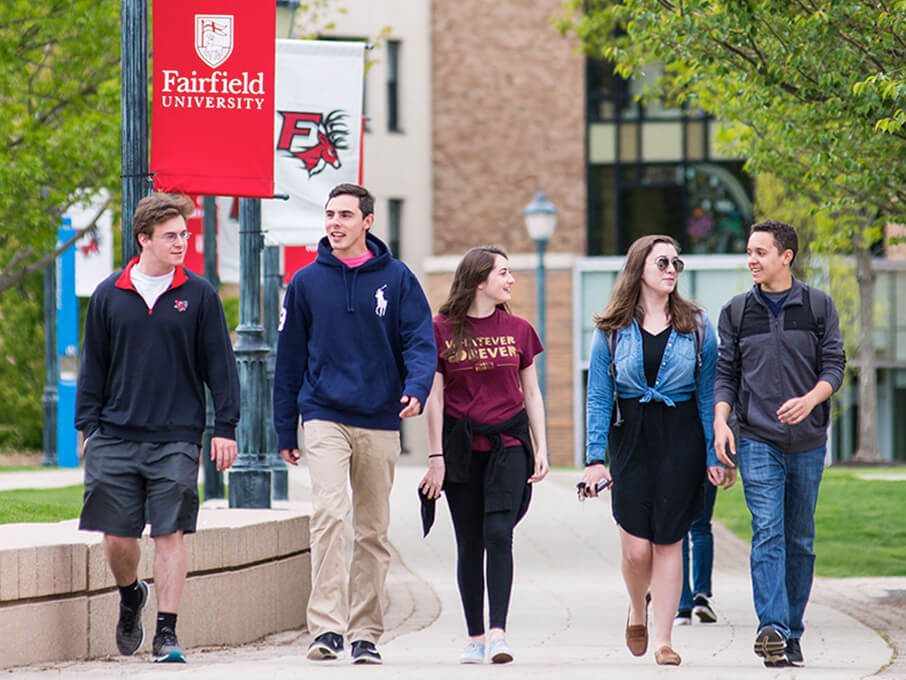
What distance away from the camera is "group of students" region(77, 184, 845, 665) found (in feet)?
22.4

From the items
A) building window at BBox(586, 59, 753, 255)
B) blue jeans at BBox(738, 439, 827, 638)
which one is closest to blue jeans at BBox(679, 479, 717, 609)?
blue jeans at BBox(738, 439, 827, 638)

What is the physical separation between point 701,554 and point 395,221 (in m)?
29.0

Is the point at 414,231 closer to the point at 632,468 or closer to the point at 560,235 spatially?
the point at 560,235

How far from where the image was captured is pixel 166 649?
22.3 feet

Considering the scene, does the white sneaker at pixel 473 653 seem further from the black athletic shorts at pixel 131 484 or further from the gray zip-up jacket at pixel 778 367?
the gray zip-up jacket at pixel 778 367

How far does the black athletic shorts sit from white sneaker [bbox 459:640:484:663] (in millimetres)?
1386

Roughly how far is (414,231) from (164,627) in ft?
104

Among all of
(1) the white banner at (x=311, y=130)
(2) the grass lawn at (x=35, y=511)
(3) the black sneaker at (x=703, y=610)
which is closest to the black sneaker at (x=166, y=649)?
(2) the grass lawn at (x=35, y=511)

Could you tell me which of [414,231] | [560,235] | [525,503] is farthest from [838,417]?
[525,503]

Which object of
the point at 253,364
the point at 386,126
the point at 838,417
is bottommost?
the point at 838,417

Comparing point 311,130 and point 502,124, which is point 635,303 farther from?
point 502,124

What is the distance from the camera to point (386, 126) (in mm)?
38000

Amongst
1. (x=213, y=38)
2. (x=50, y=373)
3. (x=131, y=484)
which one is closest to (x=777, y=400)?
(x=131, y=484)

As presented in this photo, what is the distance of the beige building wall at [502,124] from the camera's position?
38094mm
